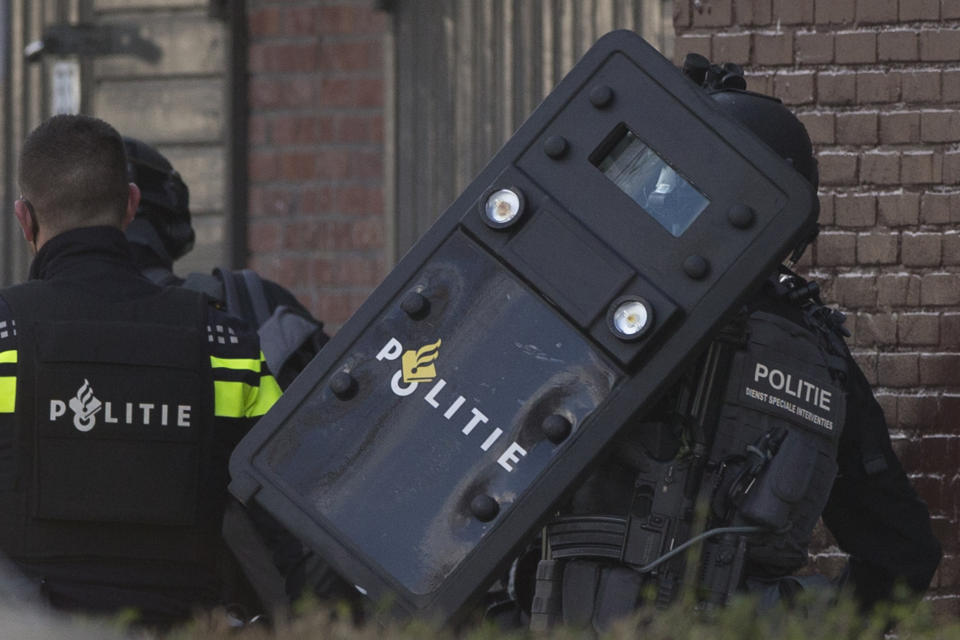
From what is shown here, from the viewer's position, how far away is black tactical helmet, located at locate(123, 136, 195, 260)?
4.77m

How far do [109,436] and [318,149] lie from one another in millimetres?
3045

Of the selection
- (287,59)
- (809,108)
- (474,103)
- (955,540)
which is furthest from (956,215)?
(287,59)

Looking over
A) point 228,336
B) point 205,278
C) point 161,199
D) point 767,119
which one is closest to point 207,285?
point 205,278

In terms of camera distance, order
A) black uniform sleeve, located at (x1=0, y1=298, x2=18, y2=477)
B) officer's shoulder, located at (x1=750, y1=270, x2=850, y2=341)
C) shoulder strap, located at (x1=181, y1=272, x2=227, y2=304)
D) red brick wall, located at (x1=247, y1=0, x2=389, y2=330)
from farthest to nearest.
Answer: red brick wall, located at (x1=247, y1=0, x2=389, y2=330) < shoulder strap, located at (x1=181, y1=272, x2=227, y2=304) < black uniform sleeve, located at (x1=0, y1=298, x2=18, y2=477) < officer's shoulder, located at (x1=750, y1=270, x2=850, y2=341)

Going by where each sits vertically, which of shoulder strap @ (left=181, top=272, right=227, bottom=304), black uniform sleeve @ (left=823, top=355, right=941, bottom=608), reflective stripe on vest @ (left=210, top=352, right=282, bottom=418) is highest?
shoulder strap @ (left=181, top=272, right=227, bottom=304)

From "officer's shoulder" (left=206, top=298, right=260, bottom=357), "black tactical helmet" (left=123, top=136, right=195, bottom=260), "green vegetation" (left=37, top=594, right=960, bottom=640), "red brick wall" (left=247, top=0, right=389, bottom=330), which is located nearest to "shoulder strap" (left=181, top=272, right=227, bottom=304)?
"black tactical helmet" (left=123, top=136, right=195, bottom=260)

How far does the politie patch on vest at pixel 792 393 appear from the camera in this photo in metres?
3.21

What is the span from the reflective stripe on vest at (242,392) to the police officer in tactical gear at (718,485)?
80 cm

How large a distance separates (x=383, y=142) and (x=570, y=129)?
3.48 metres

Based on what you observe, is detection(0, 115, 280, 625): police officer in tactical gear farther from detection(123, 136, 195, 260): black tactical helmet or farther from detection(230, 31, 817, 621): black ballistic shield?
detection(123, 136, 195, 260): black tactical helmet

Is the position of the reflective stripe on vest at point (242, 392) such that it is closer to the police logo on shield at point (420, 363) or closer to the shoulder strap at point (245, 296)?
the shoulder strap at point (245, 296)

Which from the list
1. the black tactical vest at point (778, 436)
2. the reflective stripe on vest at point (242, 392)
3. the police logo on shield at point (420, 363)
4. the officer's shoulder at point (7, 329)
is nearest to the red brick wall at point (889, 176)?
the black tactical vest at point (778, 436)

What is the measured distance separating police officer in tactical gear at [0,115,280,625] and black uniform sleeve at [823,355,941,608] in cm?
138

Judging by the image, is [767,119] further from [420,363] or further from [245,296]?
[245,296]
